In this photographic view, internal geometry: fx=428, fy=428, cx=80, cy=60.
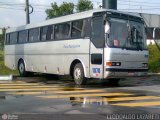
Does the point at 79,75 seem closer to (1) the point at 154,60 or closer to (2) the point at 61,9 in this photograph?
(1) the point at 154,60

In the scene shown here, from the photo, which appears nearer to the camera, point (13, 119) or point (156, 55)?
point (13, 119)

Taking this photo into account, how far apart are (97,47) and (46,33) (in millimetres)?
5392

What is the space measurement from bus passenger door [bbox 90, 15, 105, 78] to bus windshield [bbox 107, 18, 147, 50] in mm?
401

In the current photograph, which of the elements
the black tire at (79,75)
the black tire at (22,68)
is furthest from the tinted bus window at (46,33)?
the black tire at (79,75)

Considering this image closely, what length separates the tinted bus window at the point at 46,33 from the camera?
21.7 meters

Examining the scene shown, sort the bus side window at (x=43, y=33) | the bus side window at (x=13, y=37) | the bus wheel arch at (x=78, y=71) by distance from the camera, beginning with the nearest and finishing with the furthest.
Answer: the bus wheel arch at (x=78, y=71) < the bus side window at (x=43, y=33) < the bus side window at (x=13, y=37)

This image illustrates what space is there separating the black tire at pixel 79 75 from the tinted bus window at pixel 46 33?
10.8 ft

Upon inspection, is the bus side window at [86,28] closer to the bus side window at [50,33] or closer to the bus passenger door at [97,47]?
the bus passenger door at [97,47]

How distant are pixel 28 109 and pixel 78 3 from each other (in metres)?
32.1

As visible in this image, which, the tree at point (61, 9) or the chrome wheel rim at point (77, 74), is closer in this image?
the chrome wheel rim at point (77, 74)

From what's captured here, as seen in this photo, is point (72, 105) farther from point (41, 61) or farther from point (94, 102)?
→ point (41, 61)

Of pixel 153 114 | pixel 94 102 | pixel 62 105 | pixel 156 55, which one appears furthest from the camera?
pixel 156 55

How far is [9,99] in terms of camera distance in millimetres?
12391

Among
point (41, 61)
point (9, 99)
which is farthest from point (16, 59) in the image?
point (9, 99)
